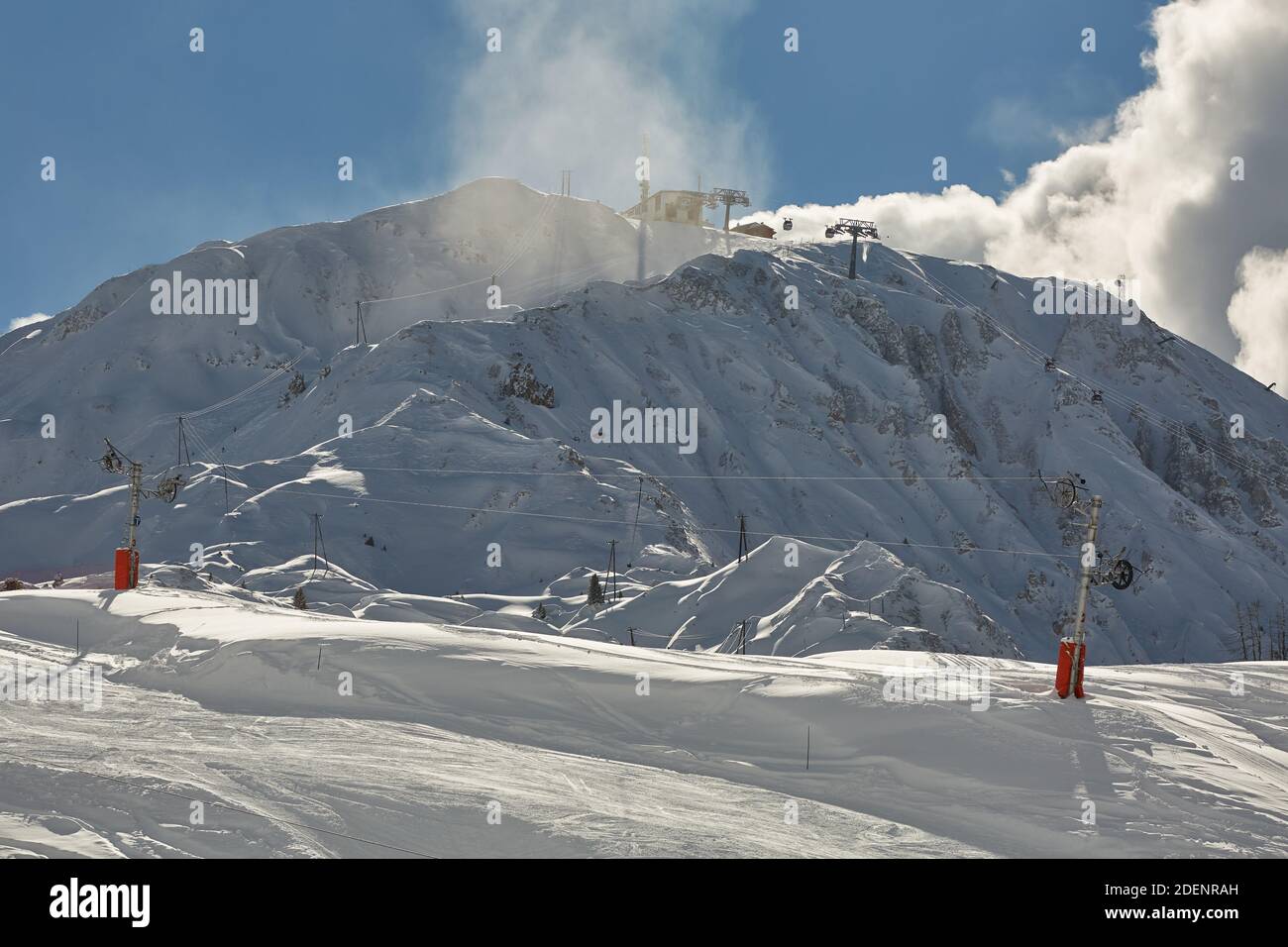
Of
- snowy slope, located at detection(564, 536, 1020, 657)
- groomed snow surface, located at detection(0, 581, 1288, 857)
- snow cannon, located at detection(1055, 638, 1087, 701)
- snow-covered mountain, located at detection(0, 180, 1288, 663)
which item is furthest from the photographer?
snow-covered mountain, located at detection(0, 180, 1288, 663)

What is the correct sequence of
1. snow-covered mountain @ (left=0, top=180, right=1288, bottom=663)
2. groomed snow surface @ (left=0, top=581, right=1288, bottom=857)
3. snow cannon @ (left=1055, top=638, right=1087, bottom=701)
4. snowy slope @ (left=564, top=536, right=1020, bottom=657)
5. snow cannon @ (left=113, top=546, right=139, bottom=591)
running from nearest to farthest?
groomed snow surface @ (left=0, top=581, right=1288, bottom=857), snow cannon @ (left=1055, top=638, right=1087, bottom=701), snow cannon @ (left=113, top=546, right=139, bottom=591), snowy slope @ (left=564, top=536, right=1020, bottom=657), snow-covered mountain @ (left=0, top=180, right=1288, bottom=663)

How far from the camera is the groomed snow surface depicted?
561 inches

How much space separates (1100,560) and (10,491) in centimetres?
10520

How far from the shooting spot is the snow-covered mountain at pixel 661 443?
6750cm

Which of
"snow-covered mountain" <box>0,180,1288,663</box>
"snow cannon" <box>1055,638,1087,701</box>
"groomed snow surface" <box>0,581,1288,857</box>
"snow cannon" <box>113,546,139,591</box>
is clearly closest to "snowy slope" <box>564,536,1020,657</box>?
"snow-covered mountain" <box>0,180,1288,663</box>

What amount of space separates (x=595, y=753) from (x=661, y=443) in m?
81.5

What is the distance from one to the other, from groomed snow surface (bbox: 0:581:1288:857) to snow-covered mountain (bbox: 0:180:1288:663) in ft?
104

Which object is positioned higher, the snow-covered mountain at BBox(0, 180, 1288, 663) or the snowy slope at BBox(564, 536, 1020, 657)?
the snow-covered mountain at BBox(0, 180, 1288, 663)

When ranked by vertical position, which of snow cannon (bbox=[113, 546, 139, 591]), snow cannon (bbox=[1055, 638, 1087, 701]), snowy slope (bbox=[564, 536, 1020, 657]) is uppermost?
snow cannon (bbox=[113, 546, 139, 591])

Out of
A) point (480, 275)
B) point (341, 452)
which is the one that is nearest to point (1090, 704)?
point (341, 452)

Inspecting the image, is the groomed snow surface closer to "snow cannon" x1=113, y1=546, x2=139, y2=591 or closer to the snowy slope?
"snow cannon" x1=113, y1=546, x2=139, y2=591

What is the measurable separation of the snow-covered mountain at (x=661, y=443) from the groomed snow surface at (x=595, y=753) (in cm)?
3166

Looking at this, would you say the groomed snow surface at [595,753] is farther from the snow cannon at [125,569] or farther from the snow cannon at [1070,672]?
the snow cannon at [125,569]
